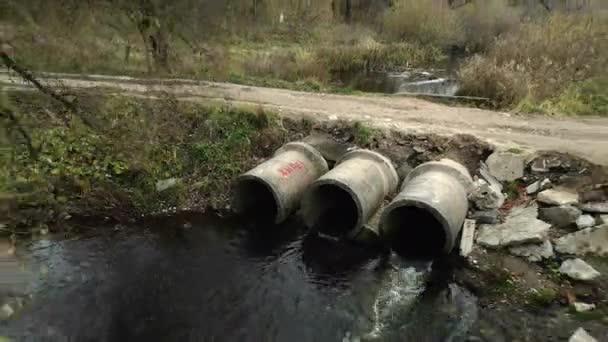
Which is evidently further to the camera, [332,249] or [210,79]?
[210,79]

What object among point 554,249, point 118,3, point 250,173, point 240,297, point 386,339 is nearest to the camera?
point 118,3

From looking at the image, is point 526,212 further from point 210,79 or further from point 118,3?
point 210,79

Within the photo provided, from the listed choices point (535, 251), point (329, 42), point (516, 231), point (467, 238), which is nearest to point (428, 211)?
point (467, 238)

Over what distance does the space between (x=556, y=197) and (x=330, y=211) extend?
4.52 metres

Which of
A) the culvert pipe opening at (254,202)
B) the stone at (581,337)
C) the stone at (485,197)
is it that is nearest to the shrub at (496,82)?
the stone at (485,197)

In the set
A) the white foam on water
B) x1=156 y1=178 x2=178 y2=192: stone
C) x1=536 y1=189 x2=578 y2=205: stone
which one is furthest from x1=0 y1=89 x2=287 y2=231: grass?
x1=536 y1=189 x2=578 y2=205: stone

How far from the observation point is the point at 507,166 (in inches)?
424

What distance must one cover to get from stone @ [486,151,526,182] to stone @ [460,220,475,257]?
158cm

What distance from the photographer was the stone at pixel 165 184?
11.3 m

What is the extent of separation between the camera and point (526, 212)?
9680mm

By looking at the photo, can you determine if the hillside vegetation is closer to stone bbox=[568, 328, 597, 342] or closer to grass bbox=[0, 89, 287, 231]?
grass bbox=[0, 89, 287, 231]

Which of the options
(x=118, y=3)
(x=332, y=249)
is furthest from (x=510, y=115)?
(x=118, y=3)

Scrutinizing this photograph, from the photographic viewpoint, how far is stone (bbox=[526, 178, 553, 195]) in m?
10.1

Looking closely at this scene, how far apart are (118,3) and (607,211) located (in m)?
8.60
